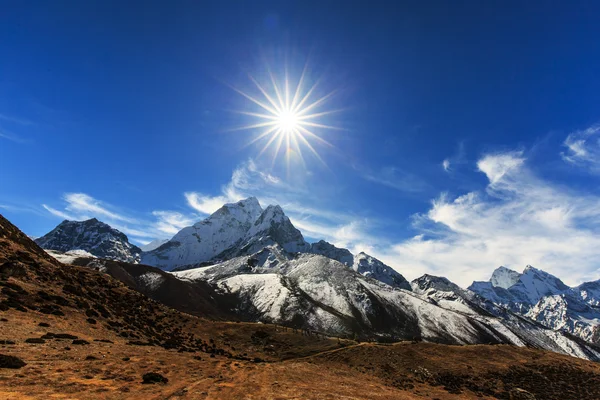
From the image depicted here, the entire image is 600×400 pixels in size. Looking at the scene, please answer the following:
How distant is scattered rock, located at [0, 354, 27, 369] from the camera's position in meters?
20.2

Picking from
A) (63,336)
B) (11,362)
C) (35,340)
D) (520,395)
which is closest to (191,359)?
(63,336)

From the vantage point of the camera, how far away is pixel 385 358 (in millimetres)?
55000

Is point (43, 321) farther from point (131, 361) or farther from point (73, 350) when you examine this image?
point (131, 361)

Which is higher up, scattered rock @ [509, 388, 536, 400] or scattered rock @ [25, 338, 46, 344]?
scattered rock @ [25, 338, 46, 344]

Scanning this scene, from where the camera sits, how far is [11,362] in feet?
67.6

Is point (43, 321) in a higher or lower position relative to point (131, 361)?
higher

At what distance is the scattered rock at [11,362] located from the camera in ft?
66.4

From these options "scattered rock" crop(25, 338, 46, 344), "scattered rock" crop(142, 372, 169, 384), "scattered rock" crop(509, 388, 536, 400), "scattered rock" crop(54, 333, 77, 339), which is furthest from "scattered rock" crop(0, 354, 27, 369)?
"scattered rock" crop(509, 388, 536, 400)

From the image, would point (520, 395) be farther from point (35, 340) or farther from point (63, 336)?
point (35, 340)

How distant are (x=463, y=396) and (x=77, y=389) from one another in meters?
44.7

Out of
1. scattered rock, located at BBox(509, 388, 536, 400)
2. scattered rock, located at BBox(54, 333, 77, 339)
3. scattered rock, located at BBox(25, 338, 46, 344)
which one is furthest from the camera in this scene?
scattered rock, located at BBox(509, 388, 536, 400)

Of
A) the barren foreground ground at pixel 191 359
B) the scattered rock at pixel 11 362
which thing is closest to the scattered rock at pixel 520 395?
the barren foreground ground at pixel 191 359

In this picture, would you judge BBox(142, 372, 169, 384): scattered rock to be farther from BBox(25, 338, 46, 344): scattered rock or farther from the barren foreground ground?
BBox(25, 338, 46, 344): scattered rock

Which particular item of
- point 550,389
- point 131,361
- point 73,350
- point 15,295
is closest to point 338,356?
point 550,389
